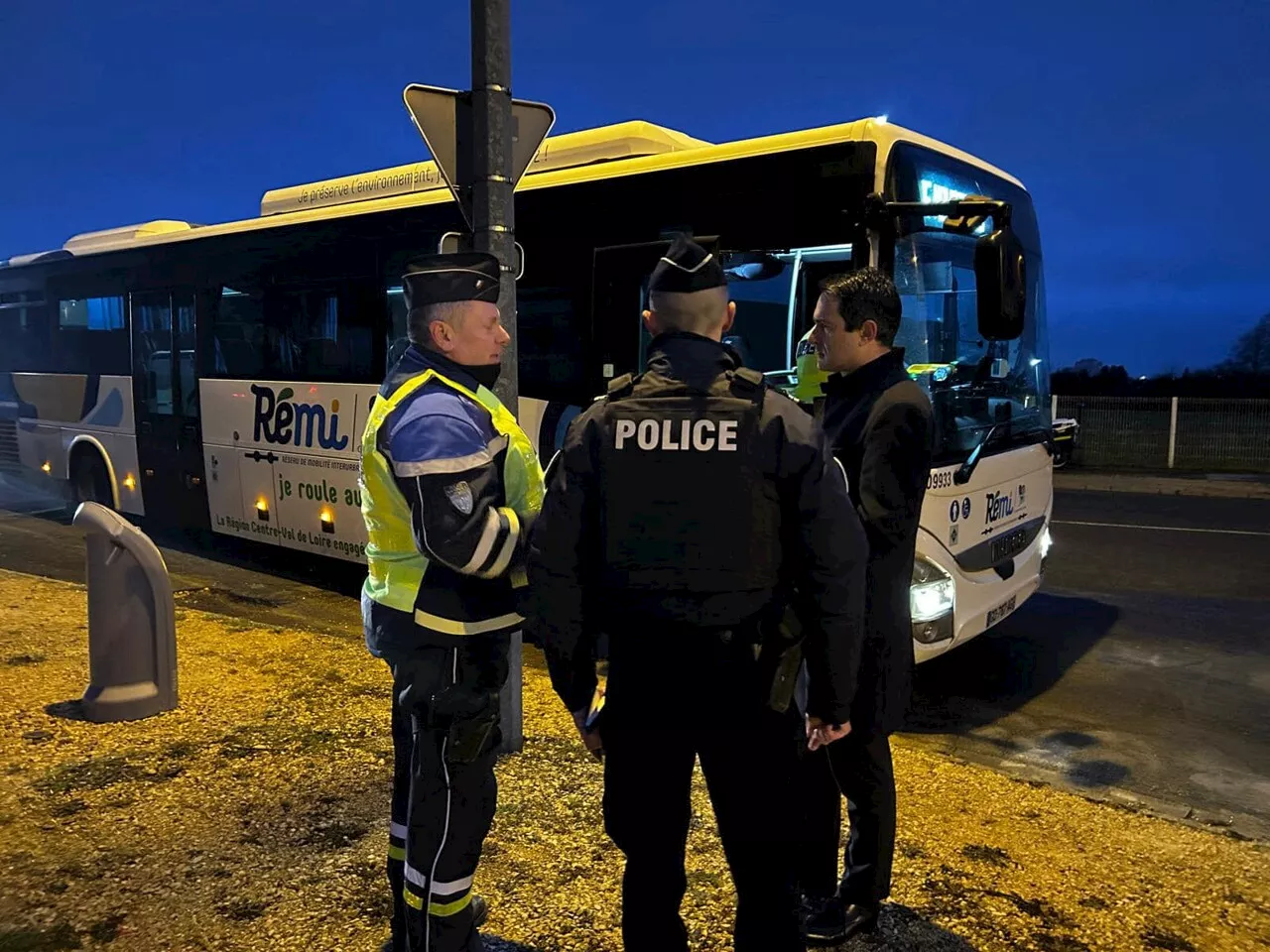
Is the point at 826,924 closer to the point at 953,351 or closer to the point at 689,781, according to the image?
the point at 689,781

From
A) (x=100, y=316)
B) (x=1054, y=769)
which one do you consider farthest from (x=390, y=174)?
(x=1054, y=769)

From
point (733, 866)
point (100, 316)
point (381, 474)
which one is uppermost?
point (100, 316)

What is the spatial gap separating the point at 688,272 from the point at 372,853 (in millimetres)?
2523

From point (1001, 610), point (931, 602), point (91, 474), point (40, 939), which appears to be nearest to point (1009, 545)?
point (1001, 610)

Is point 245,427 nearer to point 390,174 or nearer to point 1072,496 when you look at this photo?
point 390,174

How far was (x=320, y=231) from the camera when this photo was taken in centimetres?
789

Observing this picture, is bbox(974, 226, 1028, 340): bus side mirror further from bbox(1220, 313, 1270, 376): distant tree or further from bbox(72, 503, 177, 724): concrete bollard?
bbox(1220, 313, 1270, 376): distant tree

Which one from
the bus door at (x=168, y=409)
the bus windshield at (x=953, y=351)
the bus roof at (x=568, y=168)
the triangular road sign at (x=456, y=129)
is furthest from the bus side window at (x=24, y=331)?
the bus windshield at (x=953, y=351)

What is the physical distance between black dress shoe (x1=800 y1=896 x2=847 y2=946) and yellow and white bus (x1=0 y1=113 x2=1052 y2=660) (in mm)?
2217

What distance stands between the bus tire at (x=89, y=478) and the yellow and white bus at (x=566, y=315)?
0.10 meters

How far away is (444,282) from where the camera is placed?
259cm

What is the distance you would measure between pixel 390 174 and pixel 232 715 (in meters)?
4.88

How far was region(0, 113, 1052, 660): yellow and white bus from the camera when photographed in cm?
517

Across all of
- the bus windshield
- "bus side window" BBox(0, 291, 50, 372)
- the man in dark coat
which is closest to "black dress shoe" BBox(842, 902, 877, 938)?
the man in dark coat
